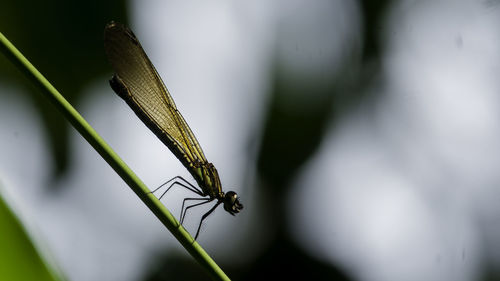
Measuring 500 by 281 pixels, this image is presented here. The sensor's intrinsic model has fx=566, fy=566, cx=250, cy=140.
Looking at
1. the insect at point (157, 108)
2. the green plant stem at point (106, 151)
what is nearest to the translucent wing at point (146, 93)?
the insect at point (157, 108)

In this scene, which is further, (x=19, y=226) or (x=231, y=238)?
(x=231, y=238)

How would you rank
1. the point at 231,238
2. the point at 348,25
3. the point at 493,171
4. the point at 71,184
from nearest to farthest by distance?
the point at 493,171 < the point at 71,184 < the point at 348,25 < the point at 231,238

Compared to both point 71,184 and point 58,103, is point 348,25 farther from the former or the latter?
point 58,103

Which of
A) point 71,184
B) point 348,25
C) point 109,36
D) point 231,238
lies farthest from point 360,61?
point 109,36

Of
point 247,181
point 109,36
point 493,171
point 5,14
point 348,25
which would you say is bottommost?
point 493,171

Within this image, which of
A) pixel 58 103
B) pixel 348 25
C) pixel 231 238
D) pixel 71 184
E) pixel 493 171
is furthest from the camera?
pixel 231 238

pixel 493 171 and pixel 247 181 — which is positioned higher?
pixel 247 181

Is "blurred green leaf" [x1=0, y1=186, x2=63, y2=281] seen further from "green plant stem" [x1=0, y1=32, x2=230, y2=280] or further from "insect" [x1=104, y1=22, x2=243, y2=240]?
"insect" [x1=104, y1=22, x2=243, y2=240]

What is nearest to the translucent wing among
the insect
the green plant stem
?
the insect

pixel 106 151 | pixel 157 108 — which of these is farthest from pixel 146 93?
pixel 106 151
